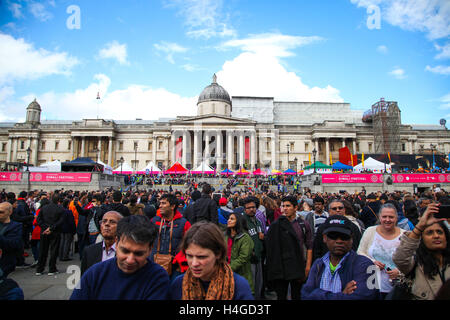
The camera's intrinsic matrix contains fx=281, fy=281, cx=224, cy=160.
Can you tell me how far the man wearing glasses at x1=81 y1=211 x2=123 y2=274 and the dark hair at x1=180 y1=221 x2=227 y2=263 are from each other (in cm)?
164

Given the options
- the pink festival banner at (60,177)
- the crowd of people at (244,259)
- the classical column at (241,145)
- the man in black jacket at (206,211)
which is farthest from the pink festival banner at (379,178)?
the crowd of people at (244,259)

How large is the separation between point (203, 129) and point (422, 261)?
51.3 m

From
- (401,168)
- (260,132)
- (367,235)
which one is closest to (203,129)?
(260,132)

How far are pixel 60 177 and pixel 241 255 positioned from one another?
103 feet

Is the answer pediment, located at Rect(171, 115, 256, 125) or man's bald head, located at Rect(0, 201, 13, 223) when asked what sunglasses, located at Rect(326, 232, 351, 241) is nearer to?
man's bald head, located at Rect(0, 201, 13, 223)

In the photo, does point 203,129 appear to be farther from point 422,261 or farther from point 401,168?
point 422,261

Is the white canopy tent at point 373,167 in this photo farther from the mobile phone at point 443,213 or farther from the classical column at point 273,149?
the mobile phone at point 443,213

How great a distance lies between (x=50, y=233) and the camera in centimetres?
733

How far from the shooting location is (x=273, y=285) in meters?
4.55

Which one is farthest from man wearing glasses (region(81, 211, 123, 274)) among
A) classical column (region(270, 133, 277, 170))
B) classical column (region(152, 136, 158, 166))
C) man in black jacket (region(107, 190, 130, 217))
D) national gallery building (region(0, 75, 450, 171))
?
classical column (region(152, 136, 158, 166))

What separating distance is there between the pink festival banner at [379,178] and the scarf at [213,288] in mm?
28799

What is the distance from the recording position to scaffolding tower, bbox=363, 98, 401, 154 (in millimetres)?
55531

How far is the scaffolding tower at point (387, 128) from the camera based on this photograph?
55.5 m

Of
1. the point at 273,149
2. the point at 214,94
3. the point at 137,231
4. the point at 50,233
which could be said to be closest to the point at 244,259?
the point at 137,231
